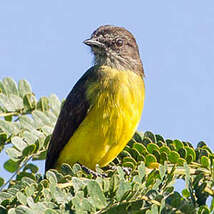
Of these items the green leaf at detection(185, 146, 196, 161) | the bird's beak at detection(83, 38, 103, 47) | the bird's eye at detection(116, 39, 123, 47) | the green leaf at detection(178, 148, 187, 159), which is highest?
the bird's eye at detection(116, 39, 123, 47)

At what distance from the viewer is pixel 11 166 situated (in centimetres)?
507

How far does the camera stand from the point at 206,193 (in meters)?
3.66

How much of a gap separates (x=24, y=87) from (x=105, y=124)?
1013 millimetres

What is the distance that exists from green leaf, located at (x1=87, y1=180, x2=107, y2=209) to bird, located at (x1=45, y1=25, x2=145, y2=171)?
2.22 m

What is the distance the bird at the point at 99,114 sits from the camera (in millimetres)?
5723

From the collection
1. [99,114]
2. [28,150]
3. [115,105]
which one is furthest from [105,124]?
[28,150]

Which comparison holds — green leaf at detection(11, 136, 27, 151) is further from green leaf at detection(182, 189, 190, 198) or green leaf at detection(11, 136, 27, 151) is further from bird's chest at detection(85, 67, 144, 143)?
green leaf at detection(182, 189, 190, 198)

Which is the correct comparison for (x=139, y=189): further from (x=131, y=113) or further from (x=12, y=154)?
(x=131, y=113)

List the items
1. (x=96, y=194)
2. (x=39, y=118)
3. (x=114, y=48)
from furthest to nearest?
(x=114, y=48) < (x=39, y=118) < (x=96, y=194)

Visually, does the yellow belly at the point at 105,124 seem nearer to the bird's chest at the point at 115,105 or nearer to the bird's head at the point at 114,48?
the bird's chest at the point at 115,105

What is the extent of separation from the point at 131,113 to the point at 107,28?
1.65m

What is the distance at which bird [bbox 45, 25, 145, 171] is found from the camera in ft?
18.8

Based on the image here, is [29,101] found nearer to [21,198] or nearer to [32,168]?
[32,168]

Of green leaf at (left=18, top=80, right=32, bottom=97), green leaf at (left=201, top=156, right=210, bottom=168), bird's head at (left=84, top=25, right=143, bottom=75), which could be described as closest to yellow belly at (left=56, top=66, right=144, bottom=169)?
bird's head at (left=84, top=25, right=143, bottom=75)
